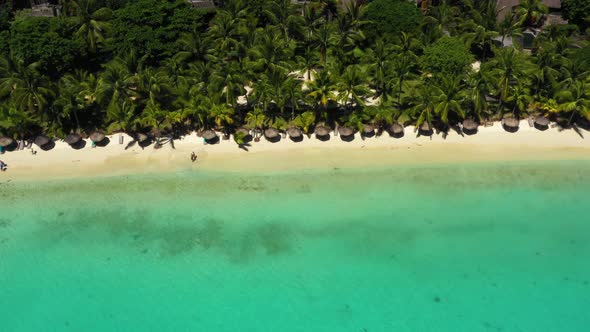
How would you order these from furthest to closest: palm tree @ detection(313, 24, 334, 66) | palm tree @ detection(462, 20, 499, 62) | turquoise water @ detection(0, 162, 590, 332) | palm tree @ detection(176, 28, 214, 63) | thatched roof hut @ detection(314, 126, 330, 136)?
1. palm tree @ detection(462, 20, 499, 62)
2. palm tree @ detection(313, 24, 334, 66)
3. palm tree @ detection(176, 28, 214, 63)
4. thatched roof hut @ detection(314, 126, 330, 136)
5. turquoise water @ detection(0, 162, 590, 332)

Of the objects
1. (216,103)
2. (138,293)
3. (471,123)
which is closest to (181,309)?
(138,293)

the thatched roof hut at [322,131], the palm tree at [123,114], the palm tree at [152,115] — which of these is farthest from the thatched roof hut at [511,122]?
the palm tree at [123,114]

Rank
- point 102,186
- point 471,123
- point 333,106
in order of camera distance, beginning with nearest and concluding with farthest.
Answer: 1. point 102,186
2. point 471,123
3. point 333,106

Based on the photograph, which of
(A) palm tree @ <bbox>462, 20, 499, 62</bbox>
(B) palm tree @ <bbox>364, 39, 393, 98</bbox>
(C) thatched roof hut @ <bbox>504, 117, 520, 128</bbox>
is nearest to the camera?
(C) thatched roof hut @ <bbox>504, 117, 520, 128</bbox>

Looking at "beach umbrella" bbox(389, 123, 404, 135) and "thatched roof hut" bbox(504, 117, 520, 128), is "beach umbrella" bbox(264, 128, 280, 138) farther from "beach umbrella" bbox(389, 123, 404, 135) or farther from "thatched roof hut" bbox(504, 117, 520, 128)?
"thatched roof hut" bbox(504, 117, 520, 128)

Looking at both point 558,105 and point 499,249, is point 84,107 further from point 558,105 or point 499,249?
point 558,105

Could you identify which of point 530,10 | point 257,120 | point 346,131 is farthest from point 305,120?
point 530,10

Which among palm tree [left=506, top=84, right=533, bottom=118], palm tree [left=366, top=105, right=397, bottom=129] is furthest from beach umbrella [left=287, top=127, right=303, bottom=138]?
palm tree [left=506, top=84, right=533, bottom=118]
